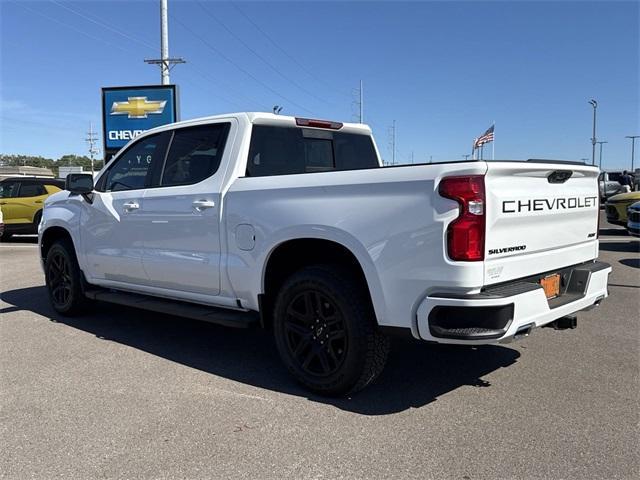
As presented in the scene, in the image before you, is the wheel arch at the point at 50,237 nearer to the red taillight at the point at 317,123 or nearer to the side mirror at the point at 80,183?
the side mirror at the point at 80,183

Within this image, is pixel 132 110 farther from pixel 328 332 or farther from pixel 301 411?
pixel 301 411

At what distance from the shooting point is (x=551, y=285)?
145 inches

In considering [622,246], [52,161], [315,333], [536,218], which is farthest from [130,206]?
[52,161]

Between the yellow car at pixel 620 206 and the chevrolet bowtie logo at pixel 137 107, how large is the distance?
13183 mm

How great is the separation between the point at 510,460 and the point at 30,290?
742cm

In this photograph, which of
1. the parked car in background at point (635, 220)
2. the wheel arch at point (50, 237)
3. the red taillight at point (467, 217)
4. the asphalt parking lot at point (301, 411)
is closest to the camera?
the asphalt parking lot at point (301, 411)

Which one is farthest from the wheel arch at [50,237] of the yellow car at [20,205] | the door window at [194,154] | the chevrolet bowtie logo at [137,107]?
the chevrolet bowtie logo at [137,107]

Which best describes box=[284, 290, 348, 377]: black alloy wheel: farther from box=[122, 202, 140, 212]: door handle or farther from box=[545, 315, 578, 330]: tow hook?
box=[122, 202, 140, 212]: door handle

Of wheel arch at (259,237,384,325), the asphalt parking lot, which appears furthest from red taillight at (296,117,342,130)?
the asphalt parking lot

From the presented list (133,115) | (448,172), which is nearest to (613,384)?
(448,172)

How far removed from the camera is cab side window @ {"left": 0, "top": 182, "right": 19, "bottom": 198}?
50.2 ft

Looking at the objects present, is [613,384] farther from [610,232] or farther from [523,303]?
[610,232]

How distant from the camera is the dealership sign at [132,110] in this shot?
56.2 ft

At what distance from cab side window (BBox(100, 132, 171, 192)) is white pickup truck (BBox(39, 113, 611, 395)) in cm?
2
